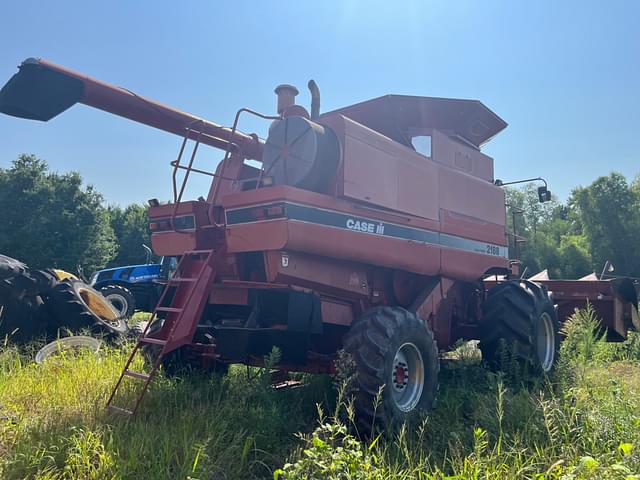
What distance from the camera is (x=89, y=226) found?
34625mm

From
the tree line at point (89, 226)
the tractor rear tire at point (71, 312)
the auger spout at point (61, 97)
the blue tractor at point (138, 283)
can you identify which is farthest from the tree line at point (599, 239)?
the auger spout at point (61, 97)

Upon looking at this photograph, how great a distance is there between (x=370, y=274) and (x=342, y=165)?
1.18m

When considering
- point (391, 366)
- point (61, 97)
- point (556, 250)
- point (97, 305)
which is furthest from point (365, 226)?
point (556, 250)

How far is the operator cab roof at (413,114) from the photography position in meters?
6.06

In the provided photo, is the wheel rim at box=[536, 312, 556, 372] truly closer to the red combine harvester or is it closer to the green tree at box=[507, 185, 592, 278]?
the red combine harvester

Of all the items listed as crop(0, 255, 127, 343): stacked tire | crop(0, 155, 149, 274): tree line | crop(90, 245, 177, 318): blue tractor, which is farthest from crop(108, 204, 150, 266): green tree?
crop(0, 255, 127, 343): stacked tire

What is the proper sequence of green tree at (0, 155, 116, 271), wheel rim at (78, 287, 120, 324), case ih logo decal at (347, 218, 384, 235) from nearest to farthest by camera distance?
case ih logo decal at (347, 218, 384, 235) → wheel rim at (78, 287, 120, 324) → green tree at (0, 155, 116, 271)

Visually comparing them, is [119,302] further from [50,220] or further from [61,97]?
[50,220]

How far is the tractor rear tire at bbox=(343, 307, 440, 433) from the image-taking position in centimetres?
392

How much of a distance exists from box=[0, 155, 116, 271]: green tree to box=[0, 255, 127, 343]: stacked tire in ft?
90.2

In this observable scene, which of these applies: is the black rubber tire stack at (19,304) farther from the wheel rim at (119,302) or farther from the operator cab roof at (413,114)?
the wheel rim at (119,302)

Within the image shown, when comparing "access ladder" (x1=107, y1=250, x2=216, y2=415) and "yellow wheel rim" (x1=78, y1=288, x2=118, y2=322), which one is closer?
"access ladder" (x1=107, y1=250, x2=216, y2=415)

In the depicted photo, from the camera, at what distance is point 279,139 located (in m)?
4.75

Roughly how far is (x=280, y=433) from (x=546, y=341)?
3935mm
